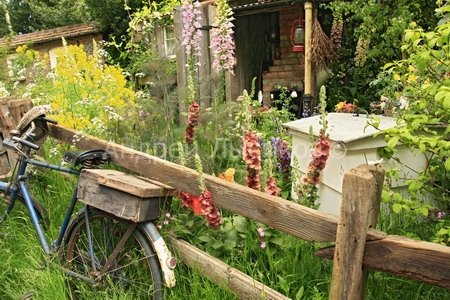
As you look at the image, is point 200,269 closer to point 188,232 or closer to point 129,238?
point 188,232

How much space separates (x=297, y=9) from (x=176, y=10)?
2483 mm

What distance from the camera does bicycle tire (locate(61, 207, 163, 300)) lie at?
2.39 meters

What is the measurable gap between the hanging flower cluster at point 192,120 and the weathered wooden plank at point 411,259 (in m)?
1.87

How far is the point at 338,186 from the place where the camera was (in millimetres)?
2768

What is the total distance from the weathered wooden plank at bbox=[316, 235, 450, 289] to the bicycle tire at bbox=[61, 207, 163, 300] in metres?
1.24

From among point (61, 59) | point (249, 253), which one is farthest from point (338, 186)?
point (61, 59)

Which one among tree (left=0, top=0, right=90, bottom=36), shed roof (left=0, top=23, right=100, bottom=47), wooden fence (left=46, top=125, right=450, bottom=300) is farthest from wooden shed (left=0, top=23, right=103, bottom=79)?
wooden fence (left=46, top=125, right=450, bottom=300)

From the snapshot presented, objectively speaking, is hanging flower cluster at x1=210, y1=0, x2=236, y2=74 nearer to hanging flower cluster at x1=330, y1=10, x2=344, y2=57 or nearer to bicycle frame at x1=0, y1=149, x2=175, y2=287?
bicycle frame at x1=0, y1=149, x2=175, y2=287

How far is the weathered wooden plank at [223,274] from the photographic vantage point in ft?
6.88

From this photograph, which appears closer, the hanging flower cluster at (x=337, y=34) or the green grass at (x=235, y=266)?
the green grass at (x=235, y=266)

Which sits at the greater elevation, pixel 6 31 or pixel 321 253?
pixel 6 31

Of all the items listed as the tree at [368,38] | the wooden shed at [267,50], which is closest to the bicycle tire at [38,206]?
the wooden shed at [267,50]

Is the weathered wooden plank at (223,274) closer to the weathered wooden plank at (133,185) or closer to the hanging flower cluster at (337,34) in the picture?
the weathered wooden plank at (133,185)

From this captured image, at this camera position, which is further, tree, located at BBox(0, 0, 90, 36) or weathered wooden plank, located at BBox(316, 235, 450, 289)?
tree, located at BBox(0, 0, 90, 36)
